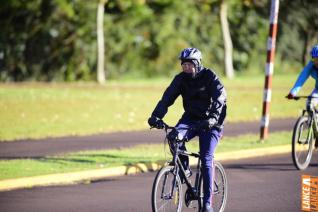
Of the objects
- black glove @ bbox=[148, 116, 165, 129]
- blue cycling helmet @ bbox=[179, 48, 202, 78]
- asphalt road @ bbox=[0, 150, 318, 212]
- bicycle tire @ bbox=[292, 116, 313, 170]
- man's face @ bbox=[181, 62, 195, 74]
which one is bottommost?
asphalt road @ bbox=[0, 150, 318, 212]

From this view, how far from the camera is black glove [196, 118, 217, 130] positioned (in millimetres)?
7789

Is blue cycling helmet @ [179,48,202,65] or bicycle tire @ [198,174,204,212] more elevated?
blue cycling helmet @ [179,48,202,65]

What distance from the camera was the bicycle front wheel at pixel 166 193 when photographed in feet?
24.7

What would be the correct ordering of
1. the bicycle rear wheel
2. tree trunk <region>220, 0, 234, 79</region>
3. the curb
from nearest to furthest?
the bicycle rear wheel → the curb → tree trunk <region>220, 0, 234, 79</region>

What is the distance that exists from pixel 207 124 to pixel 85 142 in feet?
26.7

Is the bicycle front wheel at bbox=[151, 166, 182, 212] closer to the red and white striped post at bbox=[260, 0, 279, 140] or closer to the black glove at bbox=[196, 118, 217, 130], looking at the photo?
the black glove at bbox=[196, 118, 217, 130]

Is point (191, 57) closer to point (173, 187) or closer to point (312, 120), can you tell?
point (173, 187)

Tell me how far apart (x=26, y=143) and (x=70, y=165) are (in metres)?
3.87

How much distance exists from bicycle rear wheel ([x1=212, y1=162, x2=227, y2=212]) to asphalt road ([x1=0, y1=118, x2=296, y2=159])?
5554 millimetres

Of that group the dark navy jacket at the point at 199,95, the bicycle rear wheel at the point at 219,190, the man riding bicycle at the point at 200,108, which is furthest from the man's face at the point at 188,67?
the bicycle rear wheel at the point at 219,190

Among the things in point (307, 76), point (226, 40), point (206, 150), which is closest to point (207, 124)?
point (206, 150)

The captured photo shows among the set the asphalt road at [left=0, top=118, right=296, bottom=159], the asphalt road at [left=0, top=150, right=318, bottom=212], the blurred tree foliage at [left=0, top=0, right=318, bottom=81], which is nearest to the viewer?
the asphalt road at [left=0, top=150, right=318, bottom=212]

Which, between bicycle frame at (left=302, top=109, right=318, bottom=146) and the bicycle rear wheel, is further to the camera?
bicycle frame at (left=302, top=109, right=318, bottom=146)

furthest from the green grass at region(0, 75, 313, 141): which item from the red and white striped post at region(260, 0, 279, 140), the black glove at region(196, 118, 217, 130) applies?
the black glove at region(196, 118, 217, 130)
